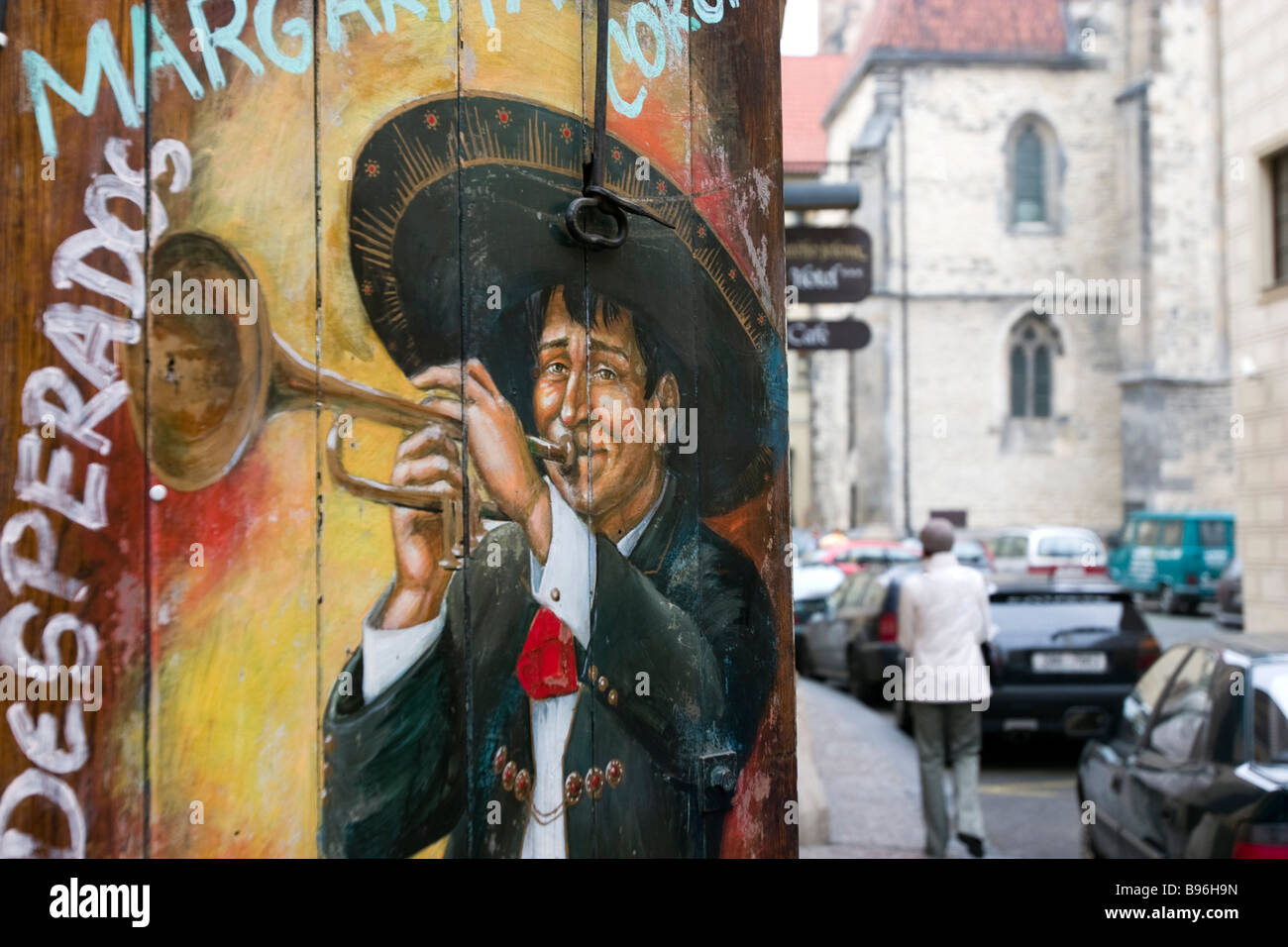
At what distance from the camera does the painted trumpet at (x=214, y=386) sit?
195 cm

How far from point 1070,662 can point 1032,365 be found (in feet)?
101

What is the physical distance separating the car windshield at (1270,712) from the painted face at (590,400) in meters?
3.61

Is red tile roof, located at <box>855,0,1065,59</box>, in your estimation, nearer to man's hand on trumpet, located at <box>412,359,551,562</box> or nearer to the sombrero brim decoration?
the sombrero brim decoration

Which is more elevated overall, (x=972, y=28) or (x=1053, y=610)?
(x=972, y=28)

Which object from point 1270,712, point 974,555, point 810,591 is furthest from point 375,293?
point 974,555

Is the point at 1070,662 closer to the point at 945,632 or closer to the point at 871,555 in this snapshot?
the point at 945,632

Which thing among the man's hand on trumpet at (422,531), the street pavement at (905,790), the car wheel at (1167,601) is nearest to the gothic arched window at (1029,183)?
the car wheel at (1167,601)

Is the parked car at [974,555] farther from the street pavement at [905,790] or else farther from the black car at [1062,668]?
the black car at [1062,668]

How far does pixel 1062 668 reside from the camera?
1023 cm
